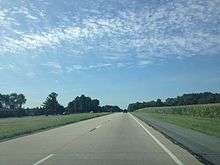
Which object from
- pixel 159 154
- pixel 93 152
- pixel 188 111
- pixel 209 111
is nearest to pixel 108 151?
pixel 93 152

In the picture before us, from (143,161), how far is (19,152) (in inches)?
207

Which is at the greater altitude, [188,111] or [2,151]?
[188,111]

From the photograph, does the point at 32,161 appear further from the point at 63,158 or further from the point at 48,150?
the point at 48,150

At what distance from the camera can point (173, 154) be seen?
16578mm

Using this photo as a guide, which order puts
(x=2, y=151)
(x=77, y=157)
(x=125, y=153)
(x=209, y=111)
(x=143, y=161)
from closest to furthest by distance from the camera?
(x=143, y=161) → (x=77, y=157) → (x=125, y=153) → (x=2, y=151) → (x=209, y=111)

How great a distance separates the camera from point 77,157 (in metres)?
15.6

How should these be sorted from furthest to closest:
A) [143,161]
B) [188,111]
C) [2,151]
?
[188,111] → [2,151] → [143,161]

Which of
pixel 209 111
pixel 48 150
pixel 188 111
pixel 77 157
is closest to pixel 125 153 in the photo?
pixel 77 157

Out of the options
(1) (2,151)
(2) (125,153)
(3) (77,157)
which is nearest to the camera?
(3) (77,157)

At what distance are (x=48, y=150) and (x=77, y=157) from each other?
2.91m

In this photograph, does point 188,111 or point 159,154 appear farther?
point 188,111

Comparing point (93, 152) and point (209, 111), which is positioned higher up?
point (209, 111)

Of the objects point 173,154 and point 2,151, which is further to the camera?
point 2,151

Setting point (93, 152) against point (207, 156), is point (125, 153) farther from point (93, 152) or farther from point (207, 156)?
point (207, 156)
